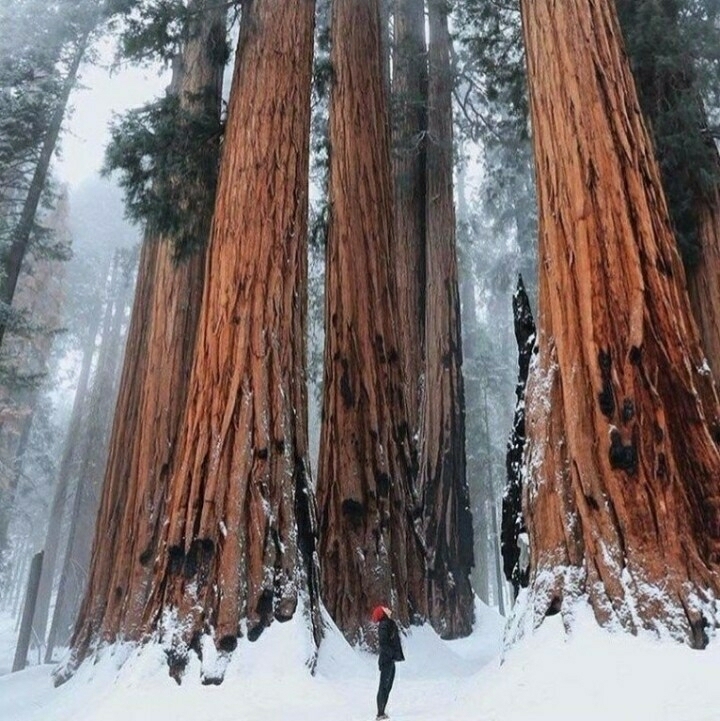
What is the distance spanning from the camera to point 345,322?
6844 mm

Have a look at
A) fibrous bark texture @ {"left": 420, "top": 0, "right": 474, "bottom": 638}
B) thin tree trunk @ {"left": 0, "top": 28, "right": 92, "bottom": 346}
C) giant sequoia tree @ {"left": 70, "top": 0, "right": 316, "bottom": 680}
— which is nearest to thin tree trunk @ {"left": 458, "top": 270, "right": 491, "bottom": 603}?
fibrous bark texture @ {"left": 420, "top": 0, "right": 474, "bottom": 638}

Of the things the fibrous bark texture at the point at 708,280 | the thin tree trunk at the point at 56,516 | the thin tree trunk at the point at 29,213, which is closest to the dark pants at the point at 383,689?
the fibrous bark texture at the point at 708,280

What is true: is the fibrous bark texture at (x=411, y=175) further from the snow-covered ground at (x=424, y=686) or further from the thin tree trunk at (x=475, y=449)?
the thin tree trunk at (x=475, y=449)

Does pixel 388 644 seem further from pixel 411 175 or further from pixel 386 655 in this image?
pixel 411 175

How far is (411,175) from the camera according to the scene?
11.1 meters

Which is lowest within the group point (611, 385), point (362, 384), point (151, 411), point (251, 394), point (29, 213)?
point (611, 385)

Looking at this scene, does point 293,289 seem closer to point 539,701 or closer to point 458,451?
point 539,701

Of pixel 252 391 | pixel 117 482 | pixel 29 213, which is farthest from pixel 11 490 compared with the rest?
pixel 252 391

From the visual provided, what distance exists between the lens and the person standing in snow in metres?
3.85

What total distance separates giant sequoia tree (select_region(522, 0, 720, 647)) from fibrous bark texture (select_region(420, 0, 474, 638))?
4.53 metres

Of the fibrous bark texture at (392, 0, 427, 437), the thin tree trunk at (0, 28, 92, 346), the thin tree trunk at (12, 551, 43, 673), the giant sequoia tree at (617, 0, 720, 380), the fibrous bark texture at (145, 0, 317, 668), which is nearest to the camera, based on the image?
the fibrous bark texture at (145, 0, 317, 668)

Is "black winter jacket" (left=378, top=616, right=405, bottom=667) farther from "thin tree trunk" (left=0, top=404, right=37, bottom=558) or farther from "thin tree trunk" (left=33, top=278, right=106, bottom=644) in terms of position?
"thin tree trunk" (left=33, top=278, right=106, bottom=644)

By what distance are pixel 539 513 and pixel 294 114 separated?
13.2 feet

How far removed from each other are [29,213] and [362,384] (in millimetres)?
8646
